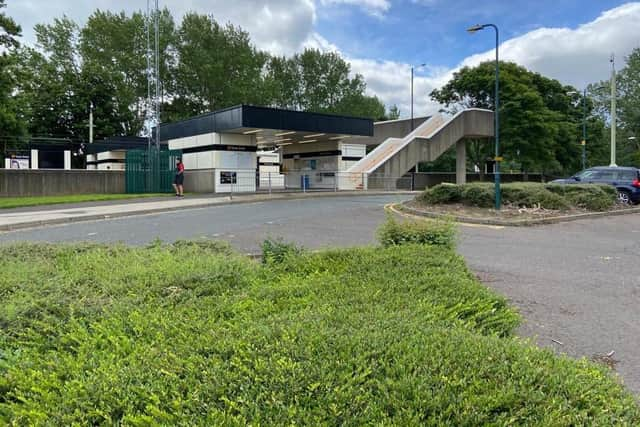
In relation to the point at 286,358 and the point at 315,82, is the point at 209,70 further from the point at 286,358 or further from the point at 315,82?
the point at 286,358

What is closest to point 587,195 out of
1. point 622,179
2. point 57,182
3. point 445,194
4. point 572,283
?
point 445,194

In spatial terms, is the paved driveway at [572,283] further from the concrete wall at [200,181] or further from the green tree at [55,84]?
the green tree at [55,84]

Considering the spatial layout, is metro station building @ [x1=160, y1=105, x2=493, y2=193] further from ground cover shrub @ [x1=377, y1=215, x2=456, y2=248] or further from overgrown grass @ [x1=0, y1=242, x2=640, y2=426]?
overgrown grass @ [x1=0, y1=242, x2=640, y2=426]

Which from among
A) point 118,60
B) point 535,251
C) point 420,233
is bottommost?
point 535,251

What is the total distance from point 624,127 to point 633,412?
7398cm

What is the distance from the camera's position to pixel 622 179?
2055 centimetres

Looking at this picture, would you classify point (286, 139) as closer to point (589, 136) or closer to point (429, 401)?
point (429, 401)

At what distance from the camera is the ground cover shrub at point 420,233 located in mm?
6285

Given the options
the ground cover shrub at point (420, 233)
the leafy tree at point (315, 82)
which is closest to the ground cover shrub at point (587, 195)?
the ground cover shrub at point (420, 233)

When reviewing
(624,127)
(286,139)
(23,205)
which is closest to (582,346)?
(23,205)

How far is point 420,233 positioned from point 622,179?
18999 millimetres

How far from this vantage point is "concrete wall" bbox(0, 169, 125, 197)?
76.2 feet

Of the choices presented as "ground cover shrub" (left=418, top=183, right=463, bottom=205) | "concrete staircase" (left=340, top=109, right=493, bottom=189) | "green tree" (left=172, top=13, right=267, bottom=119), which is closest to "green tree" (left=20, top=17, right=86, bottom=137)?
"green tree" (left=172, top=13, right=267, bottom=119)

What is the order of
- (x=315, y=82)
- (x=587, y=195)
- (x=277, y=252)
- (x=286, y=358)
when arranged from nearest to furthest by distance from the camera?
(x=286, y=358)
(x=277, y=252)
(x=587, y=195)
(x=315, y=82)
